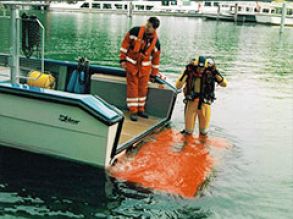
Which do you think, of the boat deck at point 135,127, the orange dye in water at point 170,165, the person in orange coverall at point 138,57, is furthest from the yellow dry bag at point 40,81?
the orange dye in water at point 170,165

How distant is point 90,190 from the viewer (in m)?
5.99

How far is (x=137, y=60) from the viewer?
25.6 ft

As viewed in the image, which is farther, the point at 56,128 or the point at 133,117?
the point at 133,117

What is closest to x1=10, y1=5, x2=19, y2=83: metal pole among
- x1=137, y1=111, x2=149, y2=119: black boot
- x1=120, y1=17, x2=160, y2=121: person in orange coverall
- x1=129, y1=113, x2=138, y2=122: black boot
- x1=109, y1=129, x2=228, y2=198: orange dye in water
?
x1=120, y1=17, x2=160, y2=121: person in orange coverall

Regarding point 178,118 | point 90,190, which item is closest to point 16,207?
point 90,190

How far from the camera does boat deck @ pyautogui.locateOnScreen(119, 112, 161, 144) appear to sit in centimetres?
734

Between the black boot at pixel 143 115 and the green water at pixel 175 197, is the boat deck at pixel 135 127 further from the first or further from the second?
the green water at pixel 175 197

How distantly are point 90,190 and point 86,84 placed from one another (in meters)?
3.10

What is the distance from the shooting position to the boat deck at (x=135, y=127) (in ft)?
24.1

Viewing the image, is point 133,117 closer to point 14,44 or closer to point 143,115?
point 143,115

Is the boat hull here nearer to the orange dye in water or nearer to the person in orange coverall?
the orange dye in water

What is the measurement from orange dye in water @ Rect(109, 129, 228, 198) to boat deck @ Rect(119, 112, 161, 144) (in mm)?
247

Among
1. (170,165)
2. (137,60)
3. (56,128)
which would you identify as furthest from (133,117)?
(56,128)

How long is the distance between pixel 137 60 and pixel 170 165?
198cm
